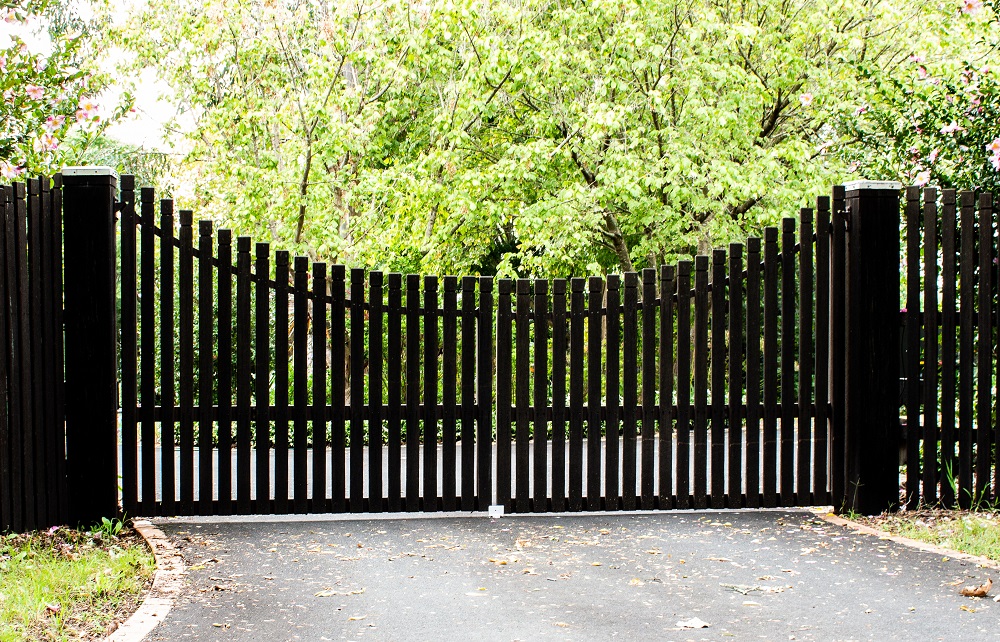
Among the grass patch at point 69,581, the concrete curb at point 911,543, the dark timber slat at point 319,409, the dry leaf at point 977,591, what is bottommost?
the concrete curb at point 911,543

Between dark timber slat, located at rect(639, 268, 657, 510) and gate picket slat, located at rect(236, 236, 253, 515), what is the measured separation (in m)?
2.59

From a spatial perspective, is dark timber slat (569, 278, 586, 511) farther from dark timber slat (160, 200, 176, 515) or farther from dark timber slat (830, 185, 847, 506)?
dark timber slat (160, 200, 176, 515)

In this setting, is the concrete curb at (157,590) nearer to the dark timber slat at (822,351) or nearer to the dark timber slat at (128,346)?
the dark timber slat at (128,346)

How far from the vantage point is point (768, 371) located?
6.71 metres

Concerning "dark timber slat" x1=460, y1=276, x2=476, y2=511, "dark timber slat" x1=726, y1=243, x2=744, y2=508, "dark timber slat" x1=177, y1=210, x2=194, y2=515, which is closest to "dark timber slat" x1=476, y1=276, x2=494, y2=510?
"dark timber slat" x1=460, y1=276, x2=476, y2=511

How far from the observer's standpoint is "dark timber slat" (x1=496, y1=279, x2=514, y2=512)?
6.57m

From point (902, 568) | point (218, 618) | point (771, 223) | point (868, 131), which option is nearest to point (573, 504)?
point (902, 568)

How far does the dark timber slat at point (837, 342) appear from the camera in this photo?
6.68 m

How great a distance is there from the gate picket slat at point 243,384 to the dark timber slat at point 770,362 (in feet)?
11.2

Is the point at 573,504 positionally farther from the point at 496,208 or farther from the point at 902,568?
the point at 496,208

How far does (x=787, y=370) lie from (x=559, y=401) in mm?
1549

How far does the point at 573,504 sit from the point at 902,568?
85.7 inches

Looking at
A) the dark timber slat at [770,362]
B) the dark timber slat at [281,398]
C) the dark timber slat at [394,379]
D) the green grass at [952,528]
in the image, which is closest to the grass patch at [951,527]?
the green grass at [952,528]

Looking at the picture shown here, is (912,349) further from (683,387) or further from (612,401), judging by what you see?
(612,401)
